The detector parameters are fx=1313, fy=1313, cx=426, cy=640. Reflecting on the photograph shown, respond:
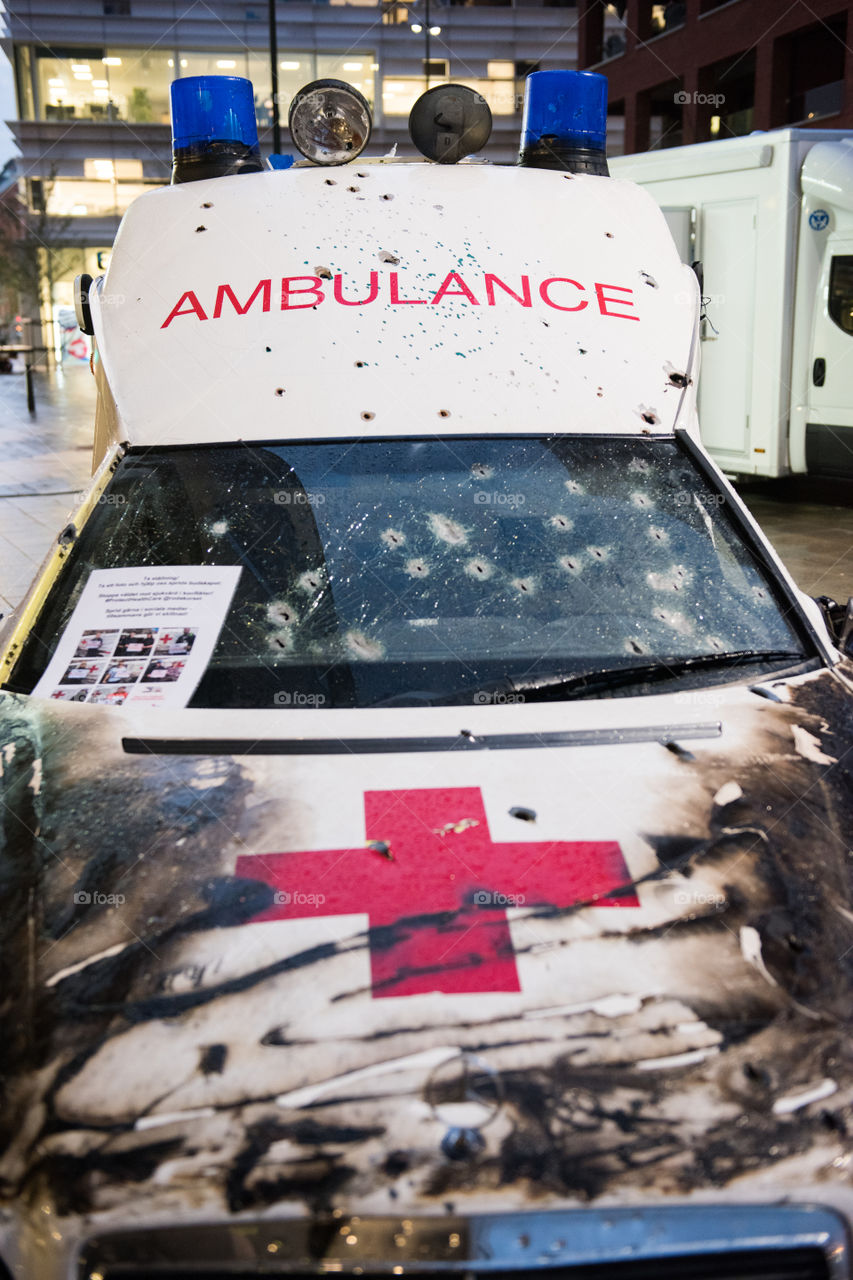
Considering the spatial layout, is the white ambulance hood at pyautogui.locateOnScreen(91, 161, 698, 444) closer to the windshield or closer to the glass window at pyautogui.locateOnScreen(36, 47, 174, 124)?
the windshield

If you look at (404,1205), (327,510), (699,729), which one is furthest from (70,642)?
(404,1205)

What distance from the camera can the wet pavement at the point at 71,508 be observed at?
31.2 ft

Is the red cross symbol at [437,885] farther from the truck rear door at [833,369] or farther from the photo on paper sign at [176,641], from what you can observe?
the truck rear door at [833,369]

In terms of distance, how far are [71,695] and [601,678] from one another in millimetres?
1142

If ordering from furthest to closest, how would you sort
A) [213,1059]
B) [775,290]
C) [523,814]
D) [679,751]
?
[775,290], [679,751], [523,814], [213,1059]

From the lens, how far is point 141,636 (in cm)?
291

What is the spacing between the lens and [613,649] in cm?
288

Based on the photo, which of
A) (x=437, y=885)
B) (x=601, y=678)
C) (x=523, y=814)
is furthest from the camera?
(x=601, y=678)

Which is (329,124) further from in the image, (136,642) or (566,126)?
(136,642)

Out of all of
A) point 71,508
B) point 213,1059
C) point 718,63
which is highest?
point 718,63

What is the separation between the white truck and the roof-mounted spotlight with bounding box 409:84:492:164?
7533 mm

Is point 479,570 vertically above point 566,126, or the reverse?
point 566,126

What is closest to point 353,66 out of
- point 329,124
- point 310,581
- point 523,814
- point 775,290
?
point 775,290

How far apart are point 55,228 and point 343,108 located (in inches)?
1966
